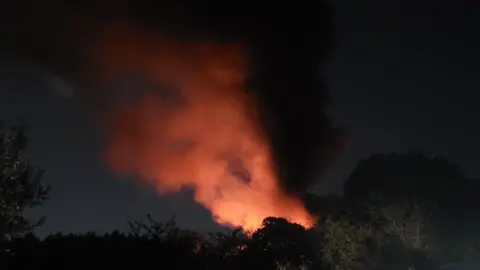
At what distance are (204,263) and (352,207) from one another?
48.0 meters

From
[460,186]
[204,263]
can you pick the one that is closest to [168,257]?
[204,263]

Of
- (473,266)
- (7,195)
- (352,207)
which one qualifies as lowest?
(7,195)

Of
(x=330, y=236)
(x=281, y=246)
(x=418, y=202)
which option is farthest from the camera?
(x=418, y=202)

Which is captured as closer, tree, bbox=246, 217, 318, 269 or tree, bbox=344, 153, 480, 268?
tree, bbox=246, 217, 318, 269

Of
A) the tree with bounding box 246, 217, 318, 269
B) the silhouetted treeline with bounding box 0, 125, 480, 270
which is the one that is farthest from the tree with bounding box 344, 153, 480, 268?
the tree with bounding box 246, 217, 318, 269

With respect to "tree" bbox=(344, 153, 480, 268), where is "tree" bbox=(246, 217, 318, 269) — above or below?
below

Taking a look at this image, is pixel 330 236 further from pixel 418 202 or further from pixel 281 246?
pixel 418 202

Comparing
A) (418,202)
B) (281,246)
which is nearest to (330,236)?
(281,246)

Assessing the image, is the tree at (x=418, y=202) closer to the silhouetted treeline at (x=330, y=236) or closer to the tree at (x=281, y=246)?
the silhouetted treeline at (x=330, y=236)

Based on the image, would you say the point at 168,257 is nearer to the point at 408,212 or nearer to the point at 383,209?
the point at 383,209

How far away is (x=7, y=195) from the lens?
21.3 meters

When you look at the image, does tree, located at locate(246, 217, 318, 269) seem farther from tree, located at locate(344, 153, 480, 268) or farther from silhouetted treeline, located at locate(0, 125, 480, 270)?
tree, located at locate(344, 153, 480, 268)

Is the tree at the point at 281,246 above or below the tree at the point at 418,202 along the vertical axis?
below

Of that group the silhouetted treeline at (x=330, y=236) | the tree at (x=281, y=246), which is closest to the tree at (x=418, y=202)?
the silhouetted treeline at (x=330, y=236)
